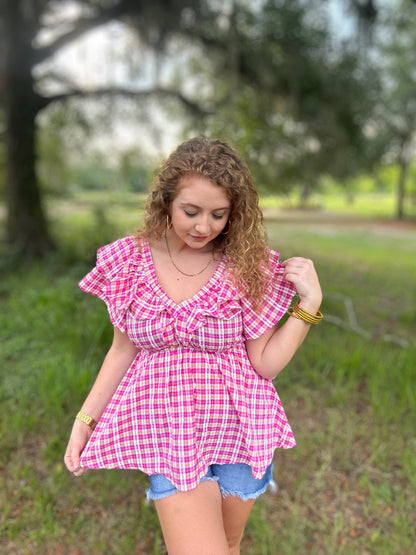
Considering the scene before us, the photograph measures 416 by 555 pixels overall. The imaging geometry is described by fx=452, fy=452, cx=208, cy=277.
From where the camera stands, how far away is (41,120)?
6.12 meters

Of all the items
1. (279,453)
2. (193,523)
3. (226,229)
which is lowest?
(279,453)

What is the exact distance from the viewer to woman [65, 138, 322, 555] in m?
1.19

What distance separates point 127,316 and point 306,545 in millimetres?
1259

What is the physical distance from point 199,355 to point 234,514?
0.49 metres

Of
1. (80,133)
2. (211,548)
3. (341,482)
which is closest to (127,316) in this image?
(211,548)

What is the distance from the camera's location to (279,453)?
228cm

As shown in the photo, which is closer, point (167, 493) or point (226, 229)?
point (167, 493)

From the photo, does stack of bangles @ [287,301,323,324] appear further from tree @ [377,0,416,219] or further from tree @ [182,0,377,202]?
tree @ [377,0,416,219]

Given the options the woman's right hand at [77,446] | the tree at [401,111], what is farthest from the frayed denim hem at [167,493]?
the tree at [401,111]

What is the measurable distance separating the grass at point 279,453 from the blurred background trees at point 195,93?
2202mm

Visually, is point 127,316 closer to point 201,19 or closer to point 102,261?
point 102,261

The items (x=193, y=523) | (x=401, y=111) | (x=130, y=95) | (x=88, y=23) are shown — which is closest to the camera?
(x=193, y=523)

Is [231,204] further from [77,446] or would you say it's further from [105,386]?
[77,446]

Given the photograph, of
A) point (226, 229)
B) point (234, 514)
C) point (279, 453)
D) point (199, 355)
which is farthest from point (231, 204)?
point (279, 453)
